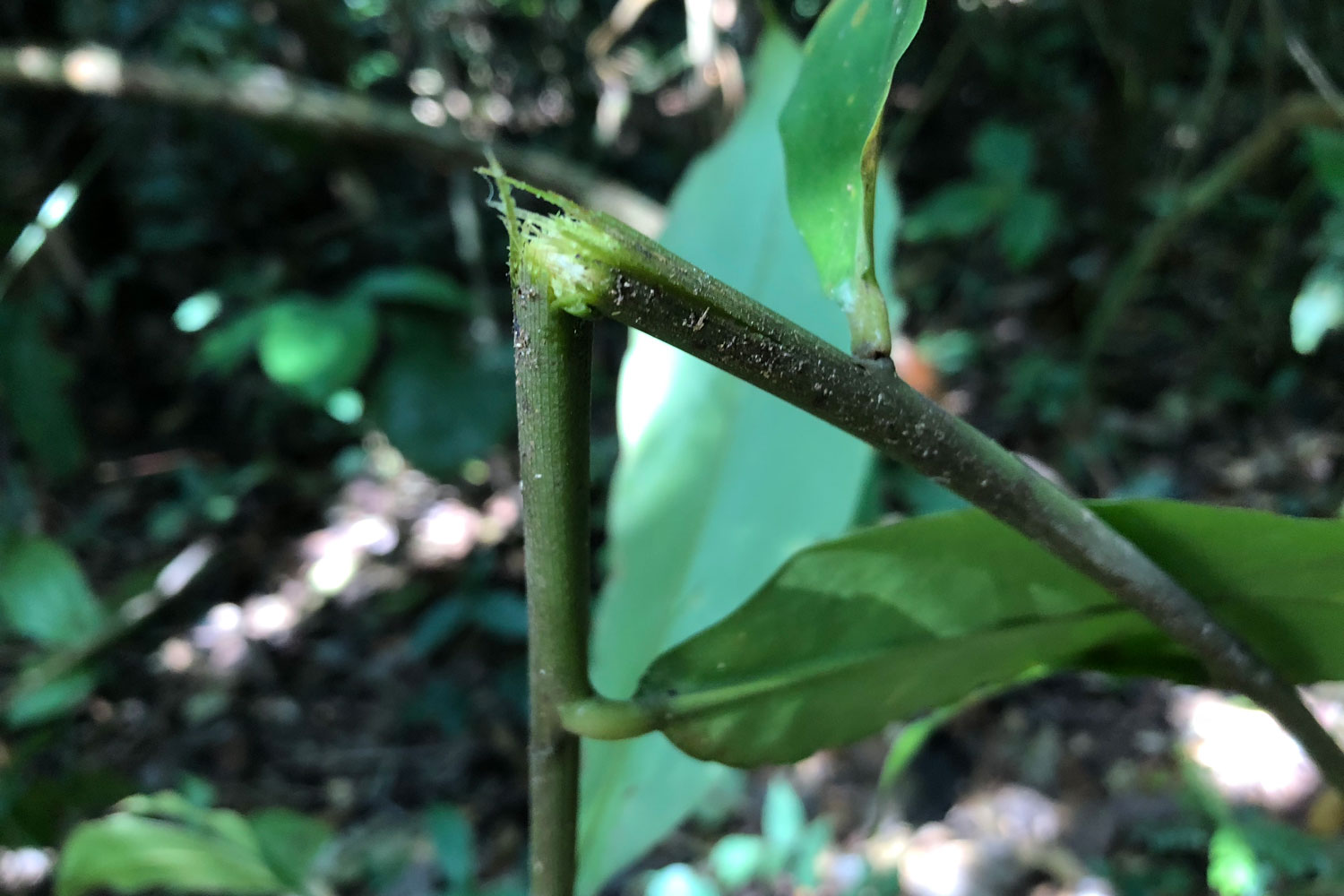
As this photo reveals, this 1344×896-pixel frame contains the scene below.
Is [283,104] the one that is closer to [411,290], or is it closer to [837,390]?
[411,290]

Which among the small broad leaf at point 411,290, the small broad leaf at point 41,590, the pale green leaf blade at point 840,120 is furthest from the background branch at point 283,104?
the pale green leaf blade at point 840,120

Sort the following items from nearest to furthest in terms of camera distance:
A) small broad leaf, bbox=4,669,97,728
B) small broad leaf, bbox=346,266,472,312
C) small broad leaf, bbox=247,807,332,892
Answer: small broad leaf, bbox=247,807,332,892, small broad leaf, bbox=4,669,97,728, small broad leaf, bbox=346,266,472,312

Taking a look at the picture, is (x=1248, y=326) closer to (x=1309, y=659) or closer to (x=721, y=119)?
(x=721, y=119)

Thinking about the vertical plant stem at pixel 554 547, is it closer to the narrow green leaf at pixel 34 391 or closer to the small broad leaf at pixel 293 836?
the small broad leaf at pixel 293 836

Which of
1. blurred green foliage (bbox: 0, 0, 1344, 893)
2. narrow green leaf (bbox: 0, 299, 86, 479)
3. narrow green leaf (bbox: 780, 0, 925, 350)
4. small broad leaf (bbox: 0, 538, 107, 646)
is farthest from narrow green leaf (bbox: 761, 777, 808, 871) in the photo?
narrow green leaf (bbox: 0, 299, 86, 479)

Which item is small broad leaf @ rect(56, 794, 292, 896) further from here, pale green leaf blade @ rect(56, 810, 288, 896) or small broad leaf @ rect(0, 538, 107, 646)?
small broad leaf @ rect(0, 538, 107, 646)

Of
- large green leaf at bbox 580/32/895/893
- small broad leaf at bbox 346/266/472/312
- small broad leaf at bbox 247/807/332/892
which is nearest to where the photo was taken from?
large green leaf at bbox 580/32/895/893

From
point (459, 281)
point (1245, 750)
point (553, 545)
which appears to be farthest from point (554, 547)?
point (459, 281)
